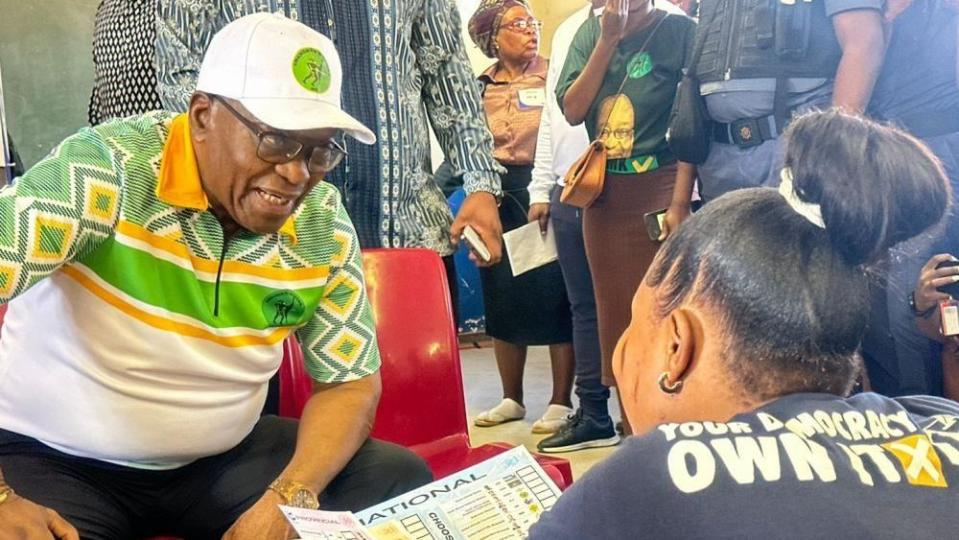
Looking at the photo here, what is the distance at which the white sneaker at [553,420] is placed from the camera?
3266mm

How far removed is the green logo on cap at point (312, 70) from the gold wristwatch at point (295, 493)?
515mm

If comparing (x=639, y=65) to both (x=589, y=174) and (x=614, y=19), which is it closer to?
(x=614, y=19)

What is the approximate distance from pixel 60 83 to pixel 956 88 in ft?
11.3

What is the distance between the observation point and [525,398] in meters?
3.95

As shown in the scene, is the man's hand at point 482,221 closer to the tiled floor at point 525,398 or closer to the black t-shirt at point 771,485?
the tiled floor at point 525,398

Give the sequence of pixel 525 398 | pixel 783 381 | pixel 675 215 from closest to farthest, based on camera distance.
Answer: pixel 783 381 < pixel 675 215 < pixel 525 398

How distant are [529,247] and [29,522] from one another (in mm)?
2107

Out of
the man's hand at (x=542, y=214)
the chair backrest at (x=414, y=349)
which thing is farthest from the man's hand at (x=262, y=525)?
the man's hand at (x=542, y=214)

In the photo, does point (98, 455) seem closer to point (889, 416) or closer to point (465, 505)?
point (465, 505)

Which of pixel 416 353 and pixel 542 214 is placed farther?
pixel 542 214

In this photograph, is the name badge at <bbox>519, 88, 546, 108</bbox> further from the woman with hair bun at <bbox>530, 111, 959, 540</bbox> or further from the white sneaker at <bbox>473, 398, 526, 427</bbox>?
the woman with hair bun at <bbox>530, 111, 959, 540</bbox>

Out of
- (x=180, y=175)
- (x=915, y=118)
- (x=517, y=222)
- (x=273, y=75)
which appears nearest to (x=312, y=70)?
(x=273, y=75)

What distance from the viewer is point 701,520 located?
67 cm

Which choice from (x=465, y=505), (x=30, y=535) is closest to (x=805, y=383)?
(x=465, y=505)
